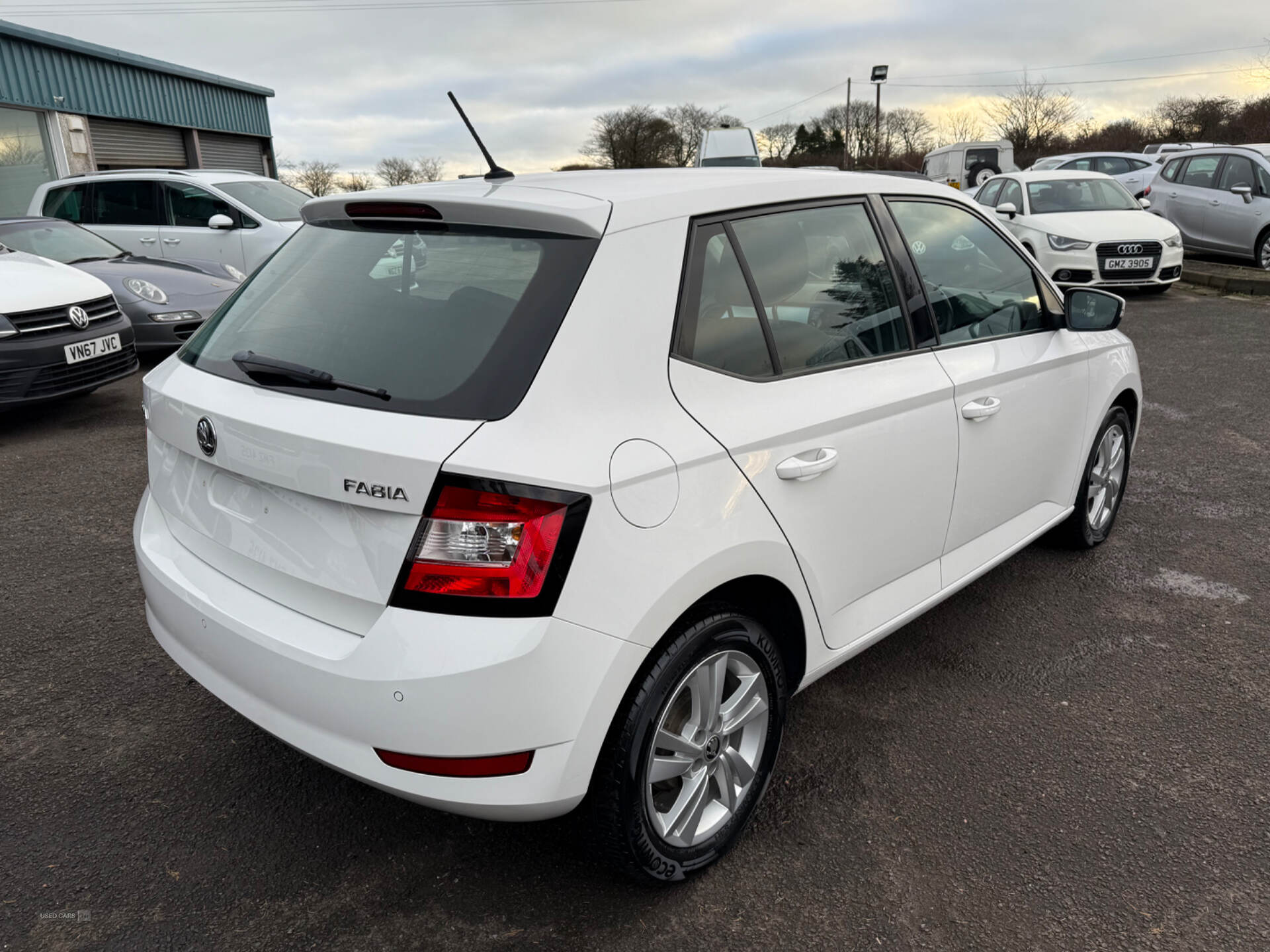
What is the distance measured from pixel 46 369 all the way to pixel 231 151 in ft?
77.2

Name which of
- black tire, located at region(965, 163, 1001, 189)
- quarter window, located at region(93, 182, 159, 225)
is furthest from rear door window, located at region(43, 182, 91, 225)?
black tire, located at region(965, 163, 1001, 189)

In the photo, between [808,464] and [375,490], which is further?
[808,464]

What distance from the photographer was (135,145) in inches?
846

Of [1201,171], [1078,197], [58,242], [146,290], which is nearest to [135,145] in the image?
[58,242]

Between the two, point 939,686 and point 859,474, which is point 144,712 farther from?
point 939,686

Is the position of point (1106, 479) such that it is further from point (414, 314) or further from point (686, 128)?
point (686, 128)

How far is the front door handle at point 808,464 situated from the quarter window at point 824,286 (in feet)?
0.76

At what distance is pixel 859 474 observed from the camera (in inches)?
95.3

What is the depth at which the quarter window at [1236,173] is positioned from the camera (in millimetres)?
12773

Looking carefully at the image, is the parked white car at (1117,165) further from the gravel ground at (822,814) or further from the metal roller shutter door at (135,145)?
the metal roller shutter door at (135,145)

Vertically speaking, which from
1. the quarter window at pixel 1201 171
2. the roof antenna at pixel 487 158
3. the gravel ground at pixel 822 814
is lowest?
the gravel ground at pixel 822 814

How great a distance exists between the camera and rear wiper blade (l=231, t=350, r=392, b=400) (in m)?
1.95

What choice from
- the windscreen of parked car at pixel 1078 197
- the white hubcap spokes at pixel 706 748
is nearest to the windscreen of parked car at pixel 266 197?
the windscreen of parked car at pixel 1078 197

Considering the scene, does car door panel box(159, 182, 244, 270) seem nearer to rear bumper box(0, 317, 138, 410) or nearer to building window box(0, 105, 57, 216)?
rear bumper box(0, 317, 138, 410)
